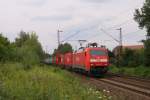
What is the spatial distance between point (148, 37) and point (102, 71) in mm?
16390

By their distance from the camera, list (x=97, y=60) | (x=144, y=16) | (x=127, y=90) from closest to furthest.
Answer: (x=127, y=90), (x=97, y=60), (x=144, y=16)

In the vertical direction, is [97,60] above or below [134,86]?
above

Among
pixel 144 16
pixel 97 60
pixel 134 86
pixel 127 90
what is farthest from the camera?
pixel 144 16

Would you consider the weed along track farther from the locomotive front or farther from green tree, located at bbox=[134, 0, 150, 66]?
green tree, located at bbox=[134, 0, 150, 66]

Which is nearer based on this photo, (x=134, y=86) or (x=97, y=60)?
(x=134, y=86)

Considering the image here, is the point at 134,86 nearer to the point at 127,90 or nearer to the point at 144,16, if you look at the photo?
the point at 127,90

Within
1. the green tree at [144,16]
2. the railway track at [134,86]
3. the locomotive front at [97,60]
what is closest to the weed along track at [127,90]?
→ the railway track at [134,86]

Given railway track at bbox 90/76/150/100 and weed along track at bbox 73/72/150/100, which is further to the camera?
railway track at bbox 90/76/150/100

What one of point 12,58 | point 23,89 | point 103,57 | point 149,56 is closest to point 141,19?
point 149,56

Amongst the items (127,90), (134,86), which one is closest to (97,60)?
(134,86)

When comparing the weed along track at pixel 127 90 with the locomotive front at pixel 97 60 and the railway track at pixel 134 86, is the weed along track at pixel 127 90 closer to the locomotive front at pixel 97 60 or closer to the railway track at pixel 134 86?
the railway track at pixel 134 86

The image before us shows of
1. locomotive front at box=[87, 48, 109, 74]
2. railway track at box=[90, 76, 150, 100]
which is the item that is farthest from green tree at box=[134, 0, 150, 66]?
railway track at box=[90, 76, 150, 100]

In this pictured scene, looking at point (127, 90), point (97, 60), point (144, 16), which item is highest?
point (144, 16)

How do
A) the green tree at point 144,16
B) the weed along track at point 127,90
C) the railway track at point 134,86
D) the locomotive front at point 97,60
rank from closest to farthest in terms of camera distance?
1. the weed along track at point 127,90
2. the railway track at point 134,86
3. the locomotive front at point 97,60
4. the green tree at point 144,16
